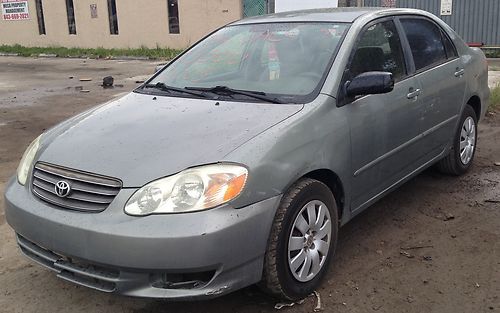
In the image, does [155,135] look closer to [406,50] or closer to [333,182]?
[333,182]

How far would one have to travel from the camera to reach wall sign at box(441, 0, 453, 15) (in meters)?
15.4

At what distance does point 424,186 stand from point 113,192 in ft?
10.5

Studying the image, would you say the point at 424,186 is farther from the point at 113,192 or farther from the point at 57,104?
the point at 57,104

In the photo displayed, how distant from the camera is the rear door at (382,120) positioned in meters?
3.55

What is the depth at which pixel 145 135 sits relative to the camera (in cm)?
312

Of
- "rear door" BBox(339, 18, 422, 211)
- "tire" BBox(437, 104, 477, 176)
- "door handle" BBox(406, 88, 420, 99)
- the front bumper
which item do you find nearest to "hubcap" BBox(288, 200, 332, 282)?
the front bumper

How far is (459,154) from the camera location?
→ 16.5 ft

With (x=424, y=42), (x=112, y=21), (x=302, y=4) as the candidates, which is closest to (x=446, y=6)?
(x=302, y=4)

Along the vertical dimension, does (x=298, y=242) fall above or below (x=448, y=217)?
above

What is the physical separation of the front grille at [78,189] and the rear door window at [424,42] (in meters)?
2.69

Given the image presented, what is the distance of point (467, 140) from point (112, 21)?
19.2m

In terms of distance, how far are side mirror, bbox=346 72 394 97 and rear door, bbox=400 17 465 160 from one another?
929 millimetres

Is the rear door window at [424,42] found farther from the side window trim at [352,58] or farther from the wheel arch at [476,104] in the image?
the wheel arch at [476,104]

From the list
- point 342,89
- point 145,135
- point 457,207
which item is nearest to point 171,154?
point 145,135
